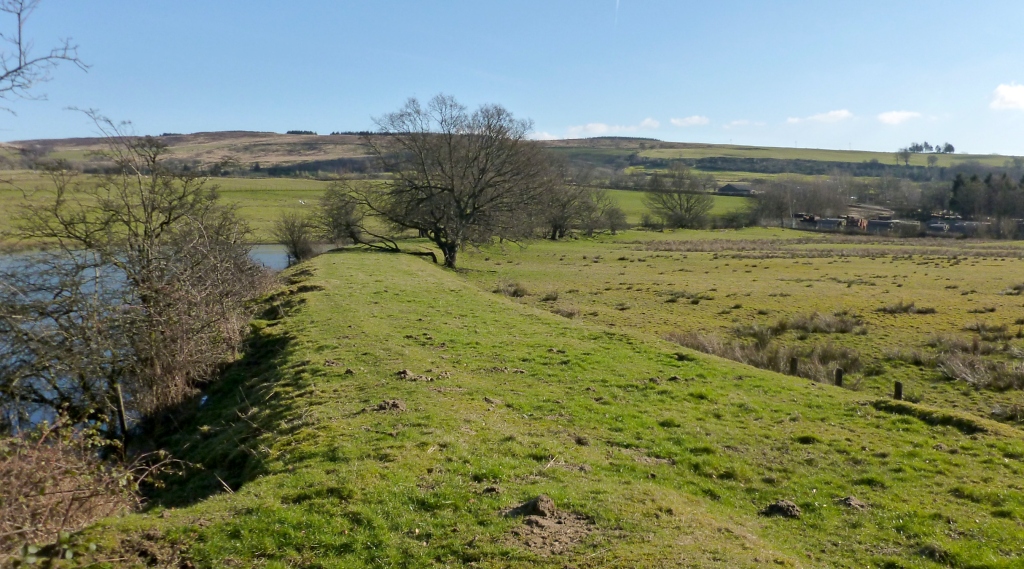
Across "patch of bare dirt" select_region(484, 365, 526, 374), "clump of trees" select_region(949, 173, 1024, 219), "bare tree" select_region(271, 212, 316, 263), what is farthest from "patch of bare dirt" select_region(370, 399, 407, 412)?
"clump of trees" select_region(949, 173, 1024, 219)

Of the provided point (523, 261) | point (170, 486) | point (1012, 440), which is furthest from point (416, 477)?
point (523, 261)

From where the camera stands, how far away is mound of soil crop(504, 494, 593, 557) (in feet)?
22.1

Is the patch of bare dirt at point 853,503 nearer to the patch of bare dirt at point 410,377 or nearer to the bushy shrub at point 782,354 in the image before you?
the patch of bare dirt at point 410,377

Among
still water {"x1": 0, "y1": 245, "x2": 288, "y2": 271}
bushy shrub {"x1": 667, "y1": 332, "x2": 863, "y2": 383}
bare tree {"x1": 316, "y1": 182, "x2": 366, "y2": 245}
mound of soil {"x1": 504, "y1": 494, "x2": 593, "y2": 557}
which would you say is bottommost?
still water {"x1": 0, "y1": 245, "x2": 288, "y2": 271}

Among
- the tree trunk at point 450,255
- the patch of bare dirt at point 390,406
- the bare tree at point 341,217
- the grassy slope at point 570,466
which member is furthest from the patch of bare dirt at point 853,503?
the bare tree at point 341,217

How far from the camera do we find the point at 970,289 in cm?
3741

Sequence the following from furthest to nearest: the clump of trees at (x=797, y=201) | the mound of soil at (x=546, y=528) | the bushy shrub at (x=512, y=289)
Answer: the clump of trees at (x=797, y=201)
the bushy shrub at (x=512, y=289)
the mound of soil at (x=546, y=528)

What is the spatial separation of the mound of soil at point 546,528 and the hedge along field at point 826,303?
14188 mm

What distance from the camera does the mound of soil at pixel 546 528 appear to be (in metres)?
6.75

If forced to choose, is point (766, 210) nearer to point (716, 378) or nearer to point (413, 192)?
point (413, 192)

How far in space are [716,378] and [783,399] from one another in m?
1.79

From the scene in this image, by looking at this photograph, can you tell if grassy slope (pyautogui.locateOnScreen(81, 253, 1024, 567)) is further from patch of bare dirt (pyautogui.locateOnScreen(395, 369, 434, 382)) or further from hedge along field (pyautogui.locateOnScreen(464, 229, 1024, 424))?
hedge along field (pyautogui.locateOnScreen(464, 229, 1024, 424))

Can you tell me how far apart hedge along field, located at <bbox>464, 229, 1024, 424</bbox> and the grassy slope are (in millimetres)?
7160

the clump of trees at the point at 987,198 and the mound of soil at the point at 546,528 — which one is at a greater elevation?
the clump of trees at the point at 987,198
